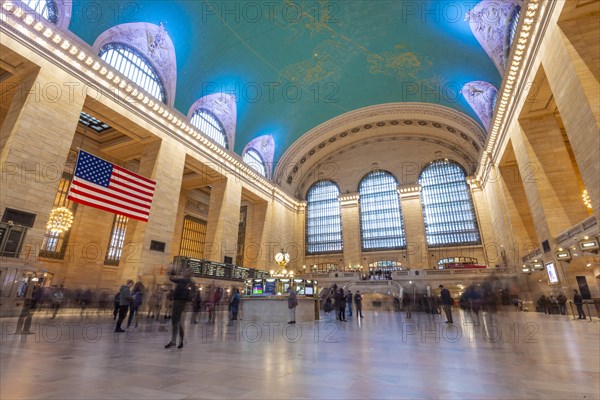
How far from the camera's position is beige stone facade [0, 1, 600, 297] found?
9414 mm

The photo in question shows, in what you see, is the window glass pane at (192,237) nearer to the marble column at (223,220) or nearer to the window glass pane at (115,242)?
the window glass pane at (115,242)

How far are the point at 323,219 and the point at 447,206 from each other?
11979mm

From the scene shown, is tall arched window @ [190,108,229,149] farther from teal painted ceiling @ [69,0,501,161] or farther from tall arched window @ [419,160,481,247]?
tall arched window @ [419,160,481,247]

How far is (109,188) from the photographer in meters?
11.6

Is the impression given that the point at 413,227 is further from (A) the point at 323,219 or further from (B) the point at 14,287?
(B) the point at 14,287

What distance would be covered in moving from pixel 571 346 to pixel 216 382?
4.99 m

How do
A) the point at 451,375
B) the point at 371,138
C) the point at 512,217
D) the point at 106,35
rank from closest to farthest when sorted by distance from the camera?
the point at 451,375 → the point at 106,35 → the point at 512,217 → the point at 371,138

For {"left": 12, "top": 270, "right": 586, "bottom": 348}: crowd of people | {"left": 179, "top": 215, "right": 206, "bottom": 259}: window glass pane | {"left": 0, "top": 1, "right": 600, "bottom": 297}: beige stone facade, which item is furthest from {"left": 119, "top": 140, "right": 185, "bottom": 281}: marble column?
{"left": 179, "top": 215, "right": 206, "bottom": 259}: window glass pane

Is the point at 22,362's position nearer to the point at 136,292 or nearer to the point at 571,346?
the point at 136,292

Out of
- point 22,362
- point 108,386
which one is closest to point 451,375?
point 108,386

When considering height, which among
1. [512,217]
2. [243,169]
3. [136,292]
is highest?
Answer: [243,169]

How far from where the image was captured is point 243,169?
21.4 meters

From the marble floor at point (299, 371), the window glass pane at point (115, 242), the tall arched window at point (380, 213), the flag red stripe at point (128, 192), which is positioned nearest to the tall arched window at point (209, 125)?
the flag red stripe at point (128, 192)

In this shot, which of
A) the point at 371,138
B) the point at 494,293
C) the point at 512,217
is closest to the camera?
the point at 494,293
